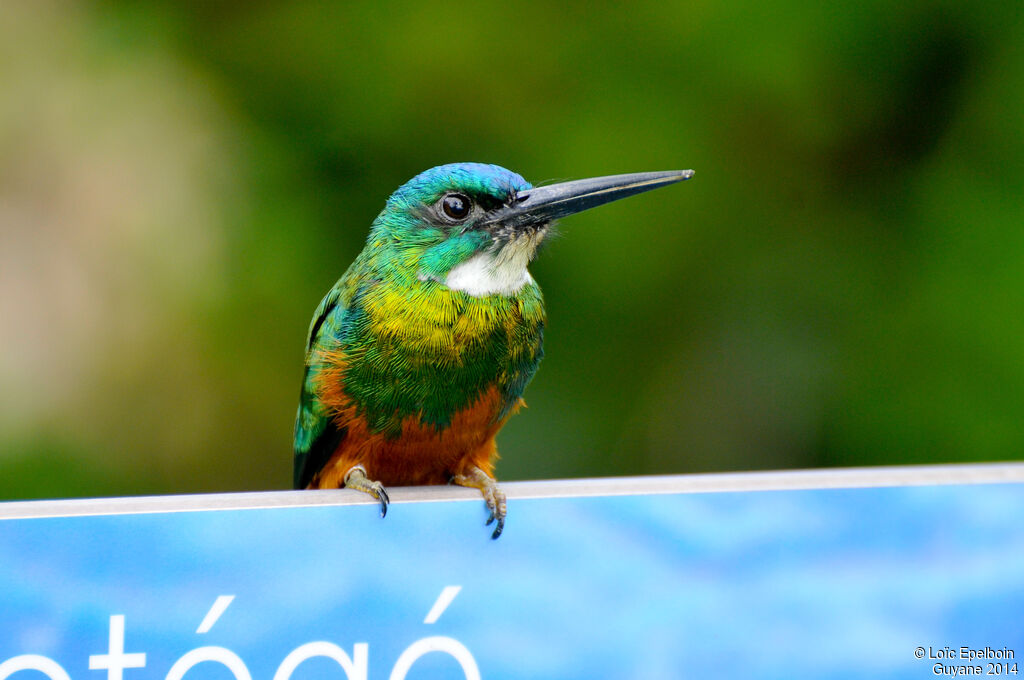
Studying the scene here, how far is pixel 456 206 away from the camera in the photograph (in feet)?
5.21

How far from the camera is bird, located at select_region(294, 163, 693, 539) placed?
4.75 feet

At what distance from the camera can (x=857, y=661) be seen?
111 centimetres

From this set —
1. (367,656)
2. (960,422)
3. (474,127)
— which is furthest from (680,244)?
(367,656)

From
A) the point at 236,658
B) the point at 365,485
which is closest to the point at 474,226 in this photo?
the point at 365,485

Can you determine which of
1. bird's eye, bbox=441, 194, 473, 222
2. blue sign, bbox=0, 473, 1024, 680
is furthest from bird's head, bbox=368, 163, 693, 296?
blue sign, bbox=0, 473, 1024, 680

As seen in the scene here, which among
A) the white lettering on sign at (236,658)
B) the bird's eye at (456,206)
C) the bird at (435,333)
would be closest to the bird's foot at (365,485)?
the bird at (435,333)

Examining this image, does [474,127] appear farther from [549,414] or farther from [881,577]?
[881,577]

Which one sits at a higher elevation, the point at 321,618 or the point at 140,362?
the point at 321,618

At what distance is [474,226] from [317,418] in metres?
0.41

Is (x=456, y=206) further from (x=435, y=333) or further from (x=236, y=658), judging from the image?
(x=236, y=658)

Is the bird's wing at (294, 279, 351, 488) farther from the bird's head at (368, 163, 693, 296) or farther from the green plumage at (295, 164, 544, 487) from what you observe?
the bird's head at (368, 163, 693, 296)

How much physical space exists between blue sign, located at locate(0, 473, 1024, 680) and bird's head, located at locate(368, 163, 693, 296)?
56 cm

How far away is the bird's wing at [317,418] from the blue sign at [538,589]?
1.72ft

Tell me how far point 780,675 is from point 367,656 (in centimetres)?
47
